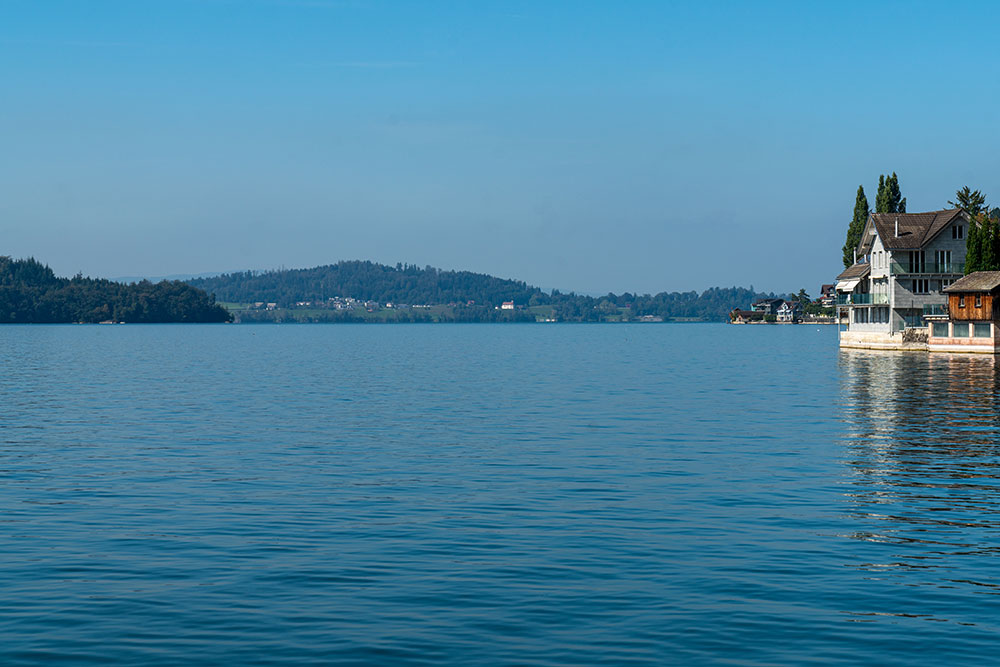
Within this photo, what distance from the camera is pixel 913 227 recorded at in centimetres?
11644

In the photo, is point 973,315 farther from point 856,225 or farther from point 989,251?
point 856,225

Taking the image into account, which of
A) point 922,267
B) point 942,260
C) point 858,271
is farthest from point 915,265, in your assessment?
point 858,271

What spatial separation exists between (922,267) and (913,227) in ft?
16.5

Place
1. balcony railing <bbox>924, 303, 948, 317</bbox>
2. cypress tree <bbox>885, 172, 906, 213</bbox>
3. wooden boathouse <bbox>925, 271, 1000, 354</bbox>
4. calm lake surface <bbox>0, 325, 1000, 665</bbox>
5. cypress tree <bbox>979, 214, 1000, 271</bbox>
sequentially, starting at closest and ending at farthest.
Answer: calm lake surface <bbox>0, 325, 1000, 665</bbox>, wooden boathouse <bbox>925, 271, 1000, 354</bbox>, cypress tree <bbox>979, 214, 1000, 271</bbox>, balcony railing <bbox>924, 303, 948, 317</bbox>, cypress tree <bbox>885, 172, 906, 213</bbox>

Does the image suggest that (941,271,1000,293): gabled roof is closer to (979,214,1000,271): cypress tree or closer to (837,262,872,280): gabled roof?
(979,214,1000,271): cypress tree

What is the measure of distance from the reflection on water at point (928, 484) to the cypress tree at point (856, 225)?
104 meters

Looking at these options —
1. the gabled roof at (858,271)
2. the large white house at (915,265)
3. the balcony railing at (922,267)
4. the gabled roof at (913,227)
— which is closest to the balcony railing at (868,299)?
the large white house at (915,265)

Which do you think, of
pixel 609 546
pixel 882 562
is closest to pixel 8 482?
pixel 609 546

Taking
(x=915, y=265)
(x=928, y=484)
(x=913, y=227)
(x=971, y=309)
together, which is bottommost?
(x=928, y=484)

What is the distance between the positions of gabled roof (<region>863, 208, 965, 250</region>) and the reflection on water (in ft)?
183

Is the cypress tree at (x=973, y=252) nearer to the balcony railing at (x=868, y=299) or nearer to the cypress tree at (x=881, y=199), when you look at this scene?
the balcony railing at (x=868, y=299)

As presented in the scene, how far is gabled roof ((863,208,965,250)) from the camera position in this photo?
373 feet

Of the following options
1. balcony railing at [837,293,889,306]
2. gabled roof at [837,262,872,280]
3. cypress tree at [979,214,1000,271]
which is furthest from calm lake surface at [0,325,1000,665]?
gabled roof at [837,262,872,280]

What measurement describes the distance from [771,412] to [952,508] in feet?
85.1
